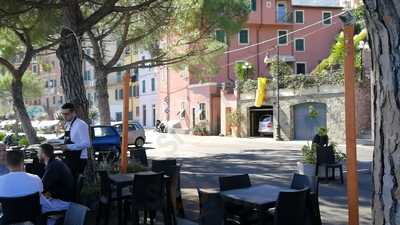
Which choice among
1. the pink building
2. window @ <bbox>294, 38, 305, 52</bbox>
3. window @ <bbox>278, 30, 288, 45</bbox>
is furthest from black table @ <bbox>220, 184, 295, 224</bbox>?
window @ <bbox>294, 38, 305, 52</bbox>

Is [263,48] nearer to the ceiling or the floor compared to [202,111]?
nearer to the ceiling

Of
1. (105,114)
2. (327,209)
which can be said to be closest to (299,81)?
(105,114)

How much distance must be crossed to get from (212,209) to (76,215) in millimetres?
1628

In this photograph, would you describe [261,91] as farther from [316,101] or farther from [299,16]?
[299,16]

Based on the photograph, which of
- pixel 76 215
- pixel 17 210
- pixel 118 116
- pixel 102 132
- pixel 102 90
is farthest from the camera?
pixel 118 116

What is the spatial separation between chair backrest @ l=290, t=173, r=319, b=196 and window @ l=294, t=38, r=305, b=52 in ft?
143

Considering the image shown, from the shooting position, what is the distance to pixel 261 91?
37.0 meters

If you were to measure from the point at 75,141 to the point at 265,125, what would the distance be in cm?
3001

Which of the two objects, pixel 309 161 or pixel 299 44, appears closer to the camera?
pixel 309 161

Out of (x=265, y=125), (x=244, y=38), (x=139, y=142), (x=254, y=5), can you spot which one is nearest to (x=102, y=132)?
(x=139, y=142)

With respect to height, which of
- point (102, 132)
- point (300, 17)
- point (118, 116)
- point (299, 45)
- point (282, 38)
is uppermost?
point (300, 17)

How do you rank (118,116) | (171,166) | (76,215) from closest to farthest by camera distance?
1. (76,215)
2. (171,166)
3. (118,116)

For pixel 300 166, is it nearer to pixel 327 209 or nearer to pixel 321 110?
pixel 327 209

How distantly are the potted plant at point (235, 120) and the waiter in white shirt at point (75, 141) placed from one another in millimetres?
31085
